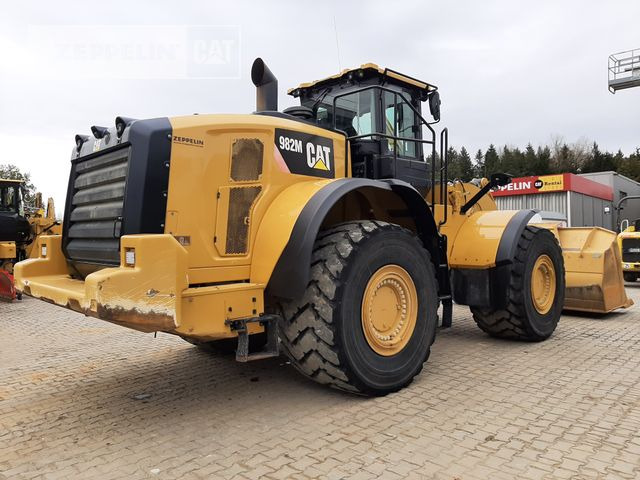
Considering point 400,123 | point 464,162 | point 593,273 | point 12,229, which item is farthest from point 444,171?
point 464,162

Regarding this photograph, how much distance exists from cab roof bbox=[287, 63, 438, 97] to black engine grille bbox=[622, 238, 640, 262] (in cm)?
1060

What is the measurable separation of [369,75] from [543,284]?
3.25m

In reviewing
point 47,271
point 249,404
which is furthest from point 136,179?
point 249,404

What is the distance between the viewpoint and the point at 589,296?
760 centimetres

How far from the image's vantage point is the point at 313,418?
11.4 ft

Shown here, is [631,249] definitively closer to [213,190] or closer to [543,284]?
[543,284]

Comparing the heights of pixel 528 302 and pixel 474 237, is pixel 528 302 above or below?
below

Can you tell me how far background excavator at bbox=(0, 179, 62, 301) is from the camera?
10992mm

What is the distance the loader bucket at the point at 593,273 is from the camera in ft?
24.7

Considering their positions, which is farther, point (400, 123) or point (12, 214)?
point (12, 214)

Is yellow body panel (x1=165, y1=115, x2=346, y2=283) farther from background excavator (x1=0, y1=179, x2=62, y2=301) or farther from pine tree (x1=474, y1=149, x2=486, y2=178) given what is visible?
pine tree (x1=474, y1=149, x2=486, y2=178)

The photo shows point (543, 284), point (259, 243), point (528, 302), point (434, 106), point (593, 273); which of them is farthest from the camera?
point (593, 273)

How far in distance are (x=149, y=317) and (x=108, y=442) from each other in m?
0.87

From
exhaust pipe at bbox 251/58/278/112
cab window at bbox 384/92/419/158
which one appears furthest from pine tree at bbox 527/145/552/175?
exhaust pipe at bbox 251/58/278/112
